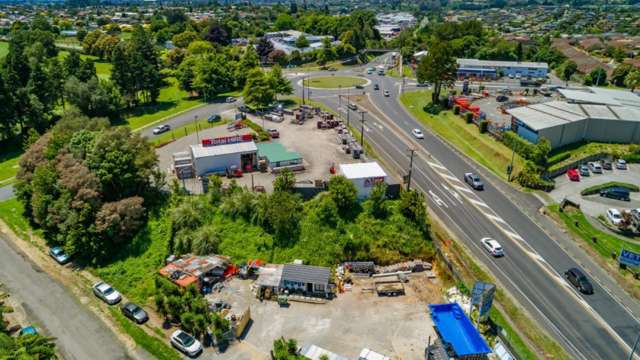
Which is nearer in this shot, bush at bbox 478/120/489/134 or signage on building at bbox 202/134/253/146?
signage on building at bbox 202/134/253/146

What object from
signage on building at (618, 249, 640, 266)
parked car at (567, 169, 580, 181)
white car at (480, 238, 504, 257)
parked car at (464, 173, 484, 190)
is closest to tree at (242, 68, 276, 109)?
parked car at (464, 173, 484, 190)

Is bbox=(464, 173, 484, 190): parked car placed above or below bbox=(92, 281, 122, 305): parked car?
above

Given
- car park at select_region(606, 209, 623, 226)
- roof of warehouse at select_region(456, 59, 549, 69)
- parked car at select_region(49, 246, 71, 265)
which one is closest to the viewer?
parked car at select_region(49, 246, 71, 265)

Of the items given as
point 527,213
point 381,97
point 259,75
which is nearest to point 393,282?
point 527,213

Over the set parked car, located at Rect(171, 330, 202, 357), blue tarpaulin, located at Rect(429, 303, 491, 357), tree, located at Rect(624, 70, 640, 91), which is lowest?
parked car, located at Rect(171, 330, 202, 357)

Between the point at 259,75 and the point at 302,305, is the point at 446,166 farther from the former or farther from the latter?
the point at 259,75

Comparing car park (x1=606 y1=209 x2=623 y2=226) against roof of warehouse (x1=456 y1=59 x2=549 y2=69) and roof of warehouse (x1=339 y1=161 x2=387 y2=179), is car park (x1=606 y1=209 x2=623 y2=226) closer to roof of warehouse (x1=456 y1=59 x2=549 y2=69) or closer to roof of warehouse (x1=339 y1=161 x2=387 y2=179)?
roof of warehouse (x1=339 y1=161 x2=387 y2=179)

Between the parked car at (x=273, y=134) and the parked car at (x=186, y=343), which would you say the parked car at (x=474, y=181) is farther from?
the parked car at (x=186, y=343)

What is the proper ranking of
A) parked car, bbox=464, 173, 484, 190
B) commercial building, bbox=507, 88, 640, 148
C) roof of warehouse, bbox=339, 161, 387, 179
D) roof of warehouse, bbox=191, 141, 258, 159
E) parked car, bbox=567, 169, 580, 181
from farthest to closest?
commercial building, bbox=507, 88, 640, 148 < parked car, bbox=567, 169, 580, 181 < roof of warehouse, bbox=191, 141, 258, 159 < parked car, bbox=464, 173, 484, 190 < roof of warehouse, bbox=339, 161, 387, 179
